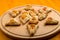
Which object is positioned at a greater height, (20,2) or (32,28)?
(20,2)

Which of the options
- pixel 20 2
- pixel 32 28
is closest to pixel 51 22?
pixel 32 28

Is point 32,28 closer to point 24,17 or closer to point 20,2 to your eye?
point 24,17

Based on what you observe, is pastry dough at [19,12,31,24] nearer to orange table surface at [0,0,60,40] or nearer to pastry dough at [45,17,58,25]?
pastry dough at [45,17,58,25]

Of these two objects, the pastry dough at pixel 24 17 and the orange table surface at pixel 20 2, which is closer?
the pastry dough at pixel 24 17

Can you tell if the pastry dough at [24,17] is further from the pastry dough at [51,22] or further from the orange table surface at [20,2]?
the orange table surface at [20,2]

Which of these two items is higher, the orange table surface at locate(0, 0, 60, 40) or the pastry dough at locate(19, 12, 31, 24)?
the orange table surface at locate(0, 0, 60, 40)

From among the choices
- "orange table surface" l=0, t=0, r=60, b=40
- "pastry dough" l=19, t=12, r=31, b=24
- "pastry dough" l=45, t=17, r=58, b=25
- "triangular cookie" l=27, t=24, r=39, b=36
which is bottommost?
"triangular cookie" l=27, t=24, r=39, b=36

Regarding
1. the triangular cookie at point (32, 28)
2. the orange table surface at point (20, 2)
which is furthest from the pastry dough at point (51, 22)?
the orange table surface at point (20, 2)

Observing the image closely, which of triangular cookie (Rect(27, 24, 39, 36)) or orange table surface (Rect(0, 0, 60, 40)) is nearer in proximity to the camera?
triangular cookie (Rect(27, 24, 39, 36))

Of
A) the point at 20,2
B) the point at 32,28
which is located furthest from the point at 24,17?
the point at 20,2

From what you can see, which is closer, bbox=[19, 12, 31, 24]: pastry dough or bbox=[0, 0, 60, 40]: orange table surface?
bbox=[19, 12, 31, 24]: pastry dough

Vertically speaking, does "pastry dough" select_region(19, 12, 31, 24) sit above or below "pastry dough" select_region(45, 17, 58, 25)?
above

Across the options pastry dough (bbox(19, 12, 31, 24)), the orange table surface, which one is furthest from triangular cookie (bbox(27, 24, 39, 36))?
the orange table surface

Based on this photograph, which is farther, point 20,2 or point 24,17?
point 20,2
